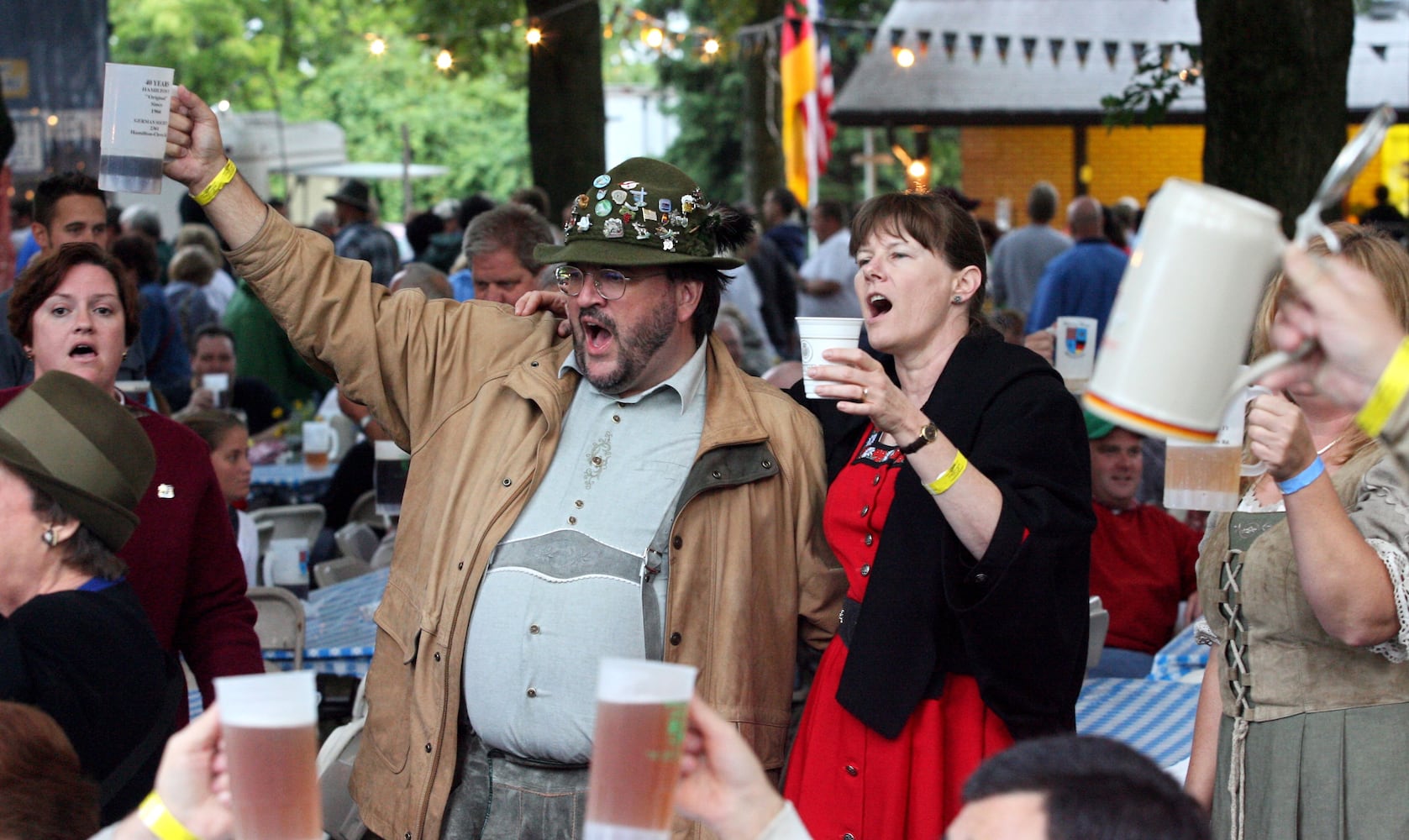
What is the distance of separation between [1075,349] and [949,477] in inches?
80.9

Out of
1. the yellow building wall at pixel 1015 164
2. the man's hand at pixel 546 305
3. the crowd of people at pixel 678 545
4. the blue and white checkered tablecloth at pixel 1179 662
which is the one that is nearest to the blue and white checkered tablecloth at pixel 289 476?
the crowd of people at pixel 678 545

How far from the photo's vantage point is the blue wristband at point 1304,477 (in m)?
2.31

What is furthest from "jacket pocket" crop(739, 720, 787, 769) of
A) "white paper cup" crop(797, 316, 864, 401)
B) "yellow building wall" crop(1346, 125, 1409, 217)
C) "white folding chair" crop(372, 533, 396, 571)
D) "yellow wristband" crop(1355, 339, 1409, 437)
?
"yellow building wall" crop(1346, 125, 1409, 217)

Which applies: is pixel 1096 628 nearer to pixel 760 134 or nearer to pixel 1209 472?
pixel 1209 472

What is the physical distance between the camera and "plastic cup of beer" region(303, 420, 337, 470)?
25.7ft

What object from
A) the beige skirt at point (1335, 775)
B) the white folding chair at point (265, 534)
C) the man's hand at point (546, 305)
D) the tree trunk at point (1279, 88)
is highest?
the tree trunk at point (1279, 88)

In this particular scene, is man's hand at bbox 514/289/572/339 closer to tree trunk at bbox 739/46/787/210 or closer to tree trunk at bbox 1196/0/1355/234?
tree trunk at bbox 1196/0/1355/234

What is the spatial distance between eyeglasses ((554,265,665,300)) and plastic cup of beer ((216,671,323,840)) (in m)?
1.72

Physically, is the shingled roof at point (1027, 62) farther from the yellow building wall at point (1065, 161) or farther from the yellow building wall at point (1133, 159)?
the yellow building wall at point (1133, 159)

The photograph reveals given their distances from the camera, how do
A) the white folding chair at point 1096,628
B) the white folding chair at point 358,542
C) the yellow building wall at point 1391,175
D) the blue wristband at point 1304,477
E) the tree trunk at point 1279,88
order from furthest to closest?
the yellow building wall at point 1391,175
the white folding chair at point 358,542
the tree trunk at point 1279,88
the white folding chair at point 1096,628
the blue wristband at point 1304,477

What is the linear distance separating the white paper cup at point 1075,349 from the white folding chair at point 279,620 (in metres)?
2.47

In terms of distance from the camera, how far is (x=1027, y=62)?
49.5 feet

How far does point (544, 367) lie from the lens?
Result: 3303 mm

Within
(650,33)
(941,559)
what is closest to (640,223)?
(941,559)
